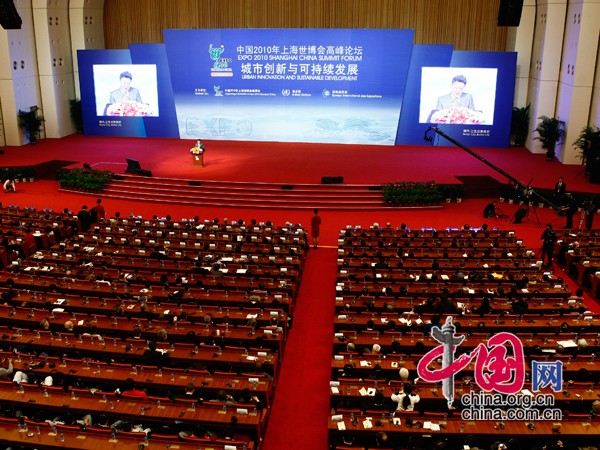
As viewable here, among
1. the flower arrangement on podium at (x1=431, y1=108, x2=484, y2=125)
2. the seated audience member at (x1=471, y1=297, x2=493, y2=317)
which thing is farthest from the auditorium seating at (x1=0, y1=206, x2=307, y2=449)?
the flower arrangement on podium at (x1=431, y1=108, x2=484, y2=125)

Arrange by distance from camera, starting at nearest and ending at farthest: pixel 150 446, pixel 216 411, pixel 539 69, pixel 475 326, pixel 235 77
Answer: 1. pixel 150 446
2. pixel 216 411
3. pixel 475 326
4. pixel 539 69
5. pixel 235 77

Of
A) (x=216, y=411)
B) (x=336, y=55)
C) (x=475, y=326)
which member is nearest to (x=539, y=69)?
(x=336, y=55)

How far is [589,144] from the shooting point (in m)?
26.0

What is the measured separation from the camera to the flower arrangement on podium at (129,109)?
33062 mm

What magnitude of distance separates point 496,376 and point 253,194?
15333 millimetres

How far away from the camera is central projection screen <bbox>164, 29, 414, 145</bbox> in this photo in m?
30.2

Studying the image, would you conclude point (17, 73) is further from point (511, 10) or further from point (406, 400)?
point (406, 400)

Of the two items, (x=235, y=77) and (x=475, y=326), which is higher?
(x=235, y=77)

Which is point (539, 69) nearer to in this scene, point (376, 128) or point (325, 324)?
point (376, 128)

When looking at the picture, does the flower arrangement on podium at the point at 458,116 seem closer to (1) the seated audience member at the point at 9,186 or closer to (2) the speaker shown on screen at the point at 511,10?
(2) the speaker shown on screen at the point at 511,10

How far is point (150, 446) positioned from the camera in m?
8.14

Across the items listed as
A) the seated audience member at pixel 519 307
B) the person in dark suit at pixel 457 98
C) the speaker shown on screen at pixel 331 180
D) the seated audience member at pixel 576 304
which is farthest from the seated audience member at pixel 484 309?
Answer: the person in dark suit at pixel 457 98

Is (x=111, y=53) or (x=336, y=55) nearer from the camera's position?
(x=336, y=55)

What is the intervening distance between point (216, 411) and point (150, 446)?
1.22 m
